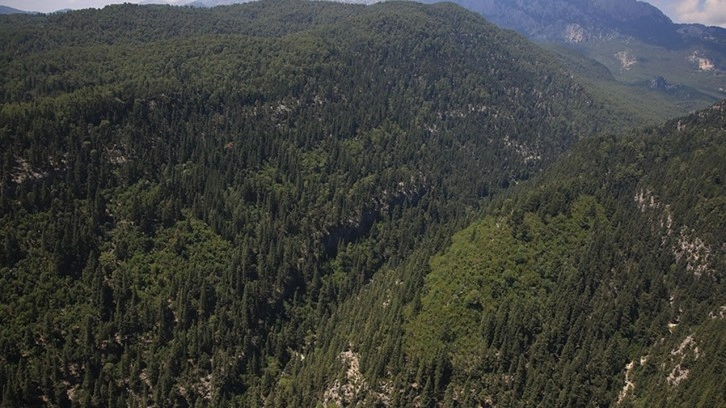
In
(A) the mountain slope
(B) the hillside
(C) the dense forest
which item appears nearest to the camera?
(A) the mountain slope

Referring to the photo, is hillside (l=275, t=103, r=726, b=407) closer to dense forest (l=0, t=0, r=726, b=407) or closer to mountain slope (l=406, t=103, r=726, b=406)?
mountain slope (l=406, t=103, r=726, b=406)

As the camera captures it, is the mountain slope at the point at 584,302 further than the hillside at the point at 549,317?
No

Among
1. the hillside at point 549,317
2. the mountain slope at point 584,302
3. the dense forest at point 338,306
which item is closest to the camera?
the mountain slope at point 584,302

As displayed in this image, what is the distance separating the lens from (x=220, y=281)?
184 meters

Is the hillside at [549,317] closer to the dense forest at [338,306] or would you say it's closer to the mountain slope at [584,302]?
the mountain slope at [584,302]

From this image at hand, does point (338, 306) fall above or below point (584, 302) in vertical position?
below

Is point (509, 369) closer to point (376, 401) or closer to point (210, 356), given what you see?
point (376, 401)

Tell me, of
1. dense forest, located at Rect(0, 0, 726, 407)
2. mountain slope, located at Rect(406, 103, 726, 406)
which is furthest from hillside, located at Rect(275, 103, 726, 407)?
dense forest, located at Rect(0, 0, 726, 407)

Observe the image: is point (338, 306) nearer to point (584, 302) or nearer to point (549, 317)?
point (549, 317)

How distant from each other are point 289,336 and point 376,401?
49488 mm

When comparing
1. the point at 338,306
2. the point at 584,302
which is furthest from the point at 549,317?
the point at 338,306

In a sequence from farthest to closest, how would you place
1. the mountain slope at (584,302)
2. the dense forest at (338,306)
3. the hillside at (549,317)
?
the dense forest at (338,306) < the hillside at (549,317) < the mountain slope at (584,302)

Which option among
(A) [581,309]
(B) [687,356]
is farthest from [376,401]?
(B) [687,356]

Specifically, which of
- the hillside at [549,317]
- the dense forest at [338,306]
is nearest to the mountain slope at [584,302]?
the hillside at [549,317]
